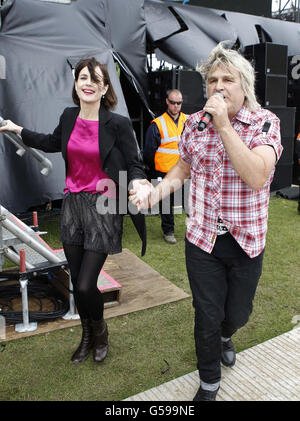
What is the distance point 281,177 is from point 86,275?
22.8ft

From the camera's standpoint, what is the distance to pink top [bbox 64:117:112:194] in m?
2.38

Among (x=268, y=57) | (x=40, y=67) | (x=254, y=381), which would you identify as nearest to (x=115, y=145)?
(x=254, y=381)

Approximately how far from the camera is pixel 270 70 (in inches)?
316

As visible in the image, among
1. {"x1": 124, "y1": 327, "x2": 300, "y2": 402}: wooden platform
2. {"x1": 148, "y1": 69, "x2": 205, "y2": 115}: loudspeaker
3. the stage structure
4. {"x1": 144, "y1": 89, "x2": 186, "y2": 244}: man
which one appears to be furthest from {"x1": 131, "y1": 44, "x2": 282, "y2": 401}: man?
{"x1": 148, "y1": 69, "x2": 205, "y2": 115}: loudspeaker

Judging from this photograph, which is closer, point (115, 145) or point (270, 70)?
point (115, 145)

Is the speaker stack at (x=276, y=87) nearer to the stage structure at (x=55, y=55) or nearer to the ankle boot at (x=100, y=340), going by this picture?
the stage structure at (x=55, y=55)

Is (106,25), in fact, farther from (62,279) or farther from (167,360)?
(167,360)

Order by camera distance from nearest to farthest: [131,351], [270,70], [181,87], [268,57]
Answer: [131,351], [181,87], [268,57], [270,70]

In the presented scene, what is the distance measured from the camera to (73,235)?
8.13ft

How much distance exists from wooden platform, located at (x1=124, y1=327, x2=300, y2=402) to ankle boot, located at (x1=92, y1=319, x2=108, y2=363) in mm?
453

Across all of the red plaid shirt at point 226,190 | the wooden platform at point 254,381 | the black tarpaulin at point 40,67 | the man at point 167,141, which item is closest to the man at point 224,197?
the red plaid shirt at point 226,190

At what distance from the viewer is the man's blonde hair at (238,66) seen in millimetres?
1828

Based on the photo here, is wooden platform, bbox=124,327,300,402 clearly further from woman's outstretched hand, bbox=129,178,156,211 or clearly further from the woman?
woman's outstretched hand, bbox=129,178,156,211

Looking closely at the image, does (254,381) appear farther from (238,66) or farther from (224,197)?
(238,66)
